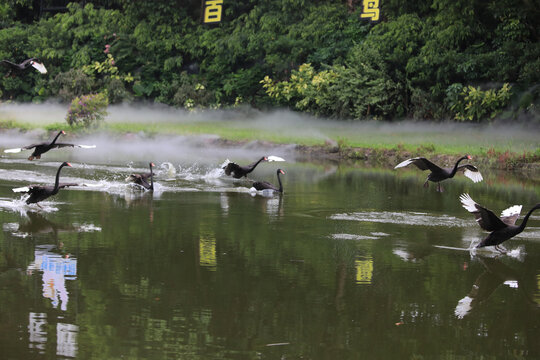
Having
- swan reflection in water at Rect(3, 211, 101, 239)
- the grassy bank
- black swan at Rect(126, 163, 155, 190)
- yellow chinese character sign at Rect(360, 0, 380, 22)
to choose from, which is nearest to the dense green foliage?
yellow chinese character sign at Rect(360, 0, 380, 22)

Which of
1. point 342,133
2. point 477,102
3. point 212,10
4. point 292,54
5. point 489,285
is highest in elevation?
point 212,10

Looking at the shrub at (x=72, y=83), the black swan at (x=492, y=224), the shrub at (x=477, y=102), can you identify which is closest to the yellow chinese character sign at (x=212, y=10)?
the shrub at (x=72, y=83)

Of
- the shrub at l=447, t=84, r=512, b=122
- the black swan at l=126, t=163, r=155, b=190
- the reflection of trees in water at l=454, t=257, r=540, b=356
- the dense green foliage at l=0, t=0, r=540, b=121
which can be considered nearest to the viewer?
the reflection of trees in water at l=454, t=257, r=540, b=356

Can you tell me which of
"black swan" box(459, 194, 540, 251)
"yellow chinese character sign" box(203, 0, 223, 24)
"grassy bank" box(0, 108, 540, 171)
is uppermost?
"yellow chinese character sign" box(203, 0, 223, 24)

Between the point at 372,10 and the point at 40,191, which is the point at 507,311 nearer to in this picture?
the point at 40,191

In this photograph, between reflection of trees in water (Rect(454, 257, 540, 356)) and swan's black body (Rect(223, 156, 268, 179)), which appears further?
swan's black body (Rect(223, 156, 268, 179))

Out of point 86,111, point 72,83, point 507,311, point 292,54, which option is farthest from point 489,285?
point 72,83

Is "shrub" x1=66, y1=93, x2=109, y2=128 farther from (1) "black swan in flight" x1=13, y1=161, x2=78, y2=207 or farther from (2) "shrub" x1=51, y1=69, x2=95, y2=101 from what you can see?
(1) "black swan in flight" x1=13, y1=161, x2=78, y2=207

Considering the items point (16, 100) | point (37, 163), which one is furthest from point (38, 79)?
point (37, 163)

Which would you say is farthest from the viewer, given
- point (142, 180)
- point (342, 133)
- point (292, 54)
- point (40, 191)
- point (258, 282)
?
point (292, 54)

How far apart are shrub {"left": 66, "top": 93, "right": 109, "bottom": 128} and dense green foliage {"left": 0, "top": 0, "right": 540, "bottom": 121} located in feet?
17.0

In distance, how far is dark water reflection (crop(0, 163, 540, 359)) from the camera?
599 centimetres

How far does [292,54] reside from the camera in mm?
29594

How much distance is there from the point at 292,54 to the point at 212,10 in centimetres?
432
